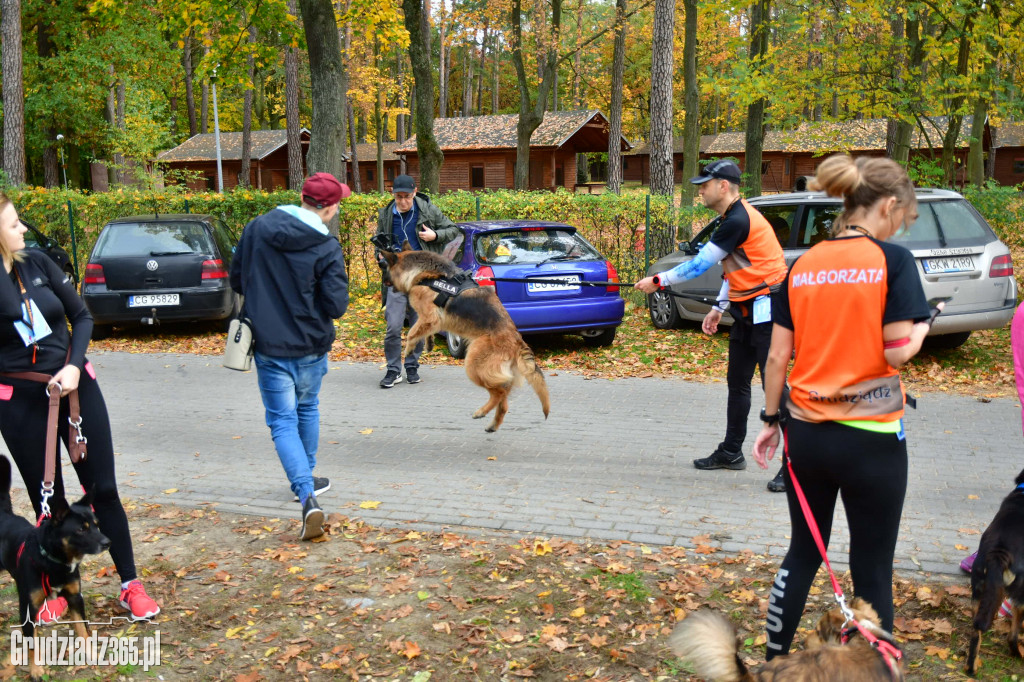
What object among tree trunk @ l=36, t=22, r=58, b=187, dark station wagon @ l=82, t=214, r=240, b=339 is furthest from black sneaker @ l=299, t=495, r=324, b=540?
tree trunk @ l=36, t=22, r=58, b=187

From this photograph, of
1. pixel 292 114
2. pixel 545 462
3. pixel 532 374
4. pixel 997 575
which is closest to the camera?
pixel 997 575

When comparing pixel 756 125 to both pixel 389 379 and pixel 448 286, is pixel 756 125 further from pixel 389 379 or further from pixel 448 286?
pixel 448 286

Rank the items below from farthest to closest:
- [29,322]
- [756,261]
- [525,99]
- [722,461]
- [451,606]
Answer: [525,99]
[722,461]
[756,261]
[451,606]
[29,322]

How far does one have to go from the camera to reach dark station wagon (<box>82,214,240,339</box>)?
11.8 m

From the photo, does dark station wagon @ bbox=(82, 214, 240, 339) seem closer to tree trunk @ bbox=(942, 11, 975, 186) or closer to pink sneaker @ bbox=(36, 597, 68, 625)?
pink sneaker @ bbox=(36, 597, 68, 625)

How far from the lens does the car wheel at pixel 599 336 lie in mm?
11031

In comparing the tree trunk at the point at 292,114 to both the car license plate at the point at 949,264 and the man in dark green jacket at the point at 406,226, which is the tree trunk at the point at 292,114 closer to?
the man in dark green jacket at the point at 406,226

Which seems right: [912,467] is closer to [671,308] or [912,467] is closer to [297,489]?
[297,489]

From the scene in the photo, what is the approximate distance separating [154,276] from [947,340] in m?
10.7

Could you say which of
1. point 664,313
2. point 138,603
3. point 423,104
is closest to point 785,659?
point 138,603

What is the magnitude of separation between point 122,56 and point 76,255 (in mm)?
17602

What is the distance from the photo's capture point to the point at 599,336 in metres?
11.1

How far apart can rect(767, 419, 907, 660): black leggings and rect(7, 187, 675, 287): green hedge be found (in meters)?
11.5

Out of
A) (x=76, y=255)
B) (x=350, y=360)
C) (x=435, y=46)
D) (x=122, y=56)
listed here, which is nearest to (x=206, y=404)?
(x=350, y=360)
